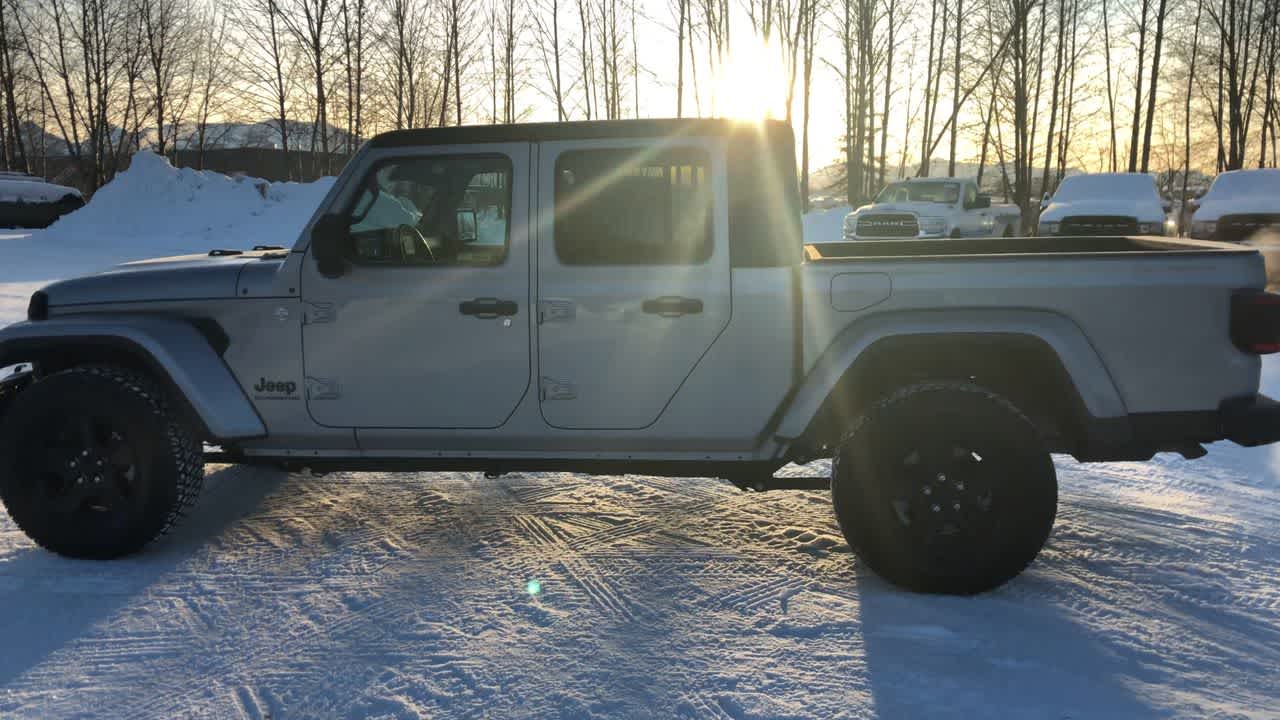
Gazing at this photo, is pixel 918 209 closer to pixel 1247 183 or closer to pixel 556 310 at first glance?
pixel 1247 183

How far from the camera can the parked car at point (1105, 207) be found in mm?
15414

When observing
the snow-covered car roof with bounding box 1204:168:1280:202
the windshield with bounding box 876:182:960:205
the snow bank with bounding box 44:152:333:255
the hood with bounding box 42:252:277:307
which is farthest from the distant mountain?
the hood with bounding box 42:252:277:307

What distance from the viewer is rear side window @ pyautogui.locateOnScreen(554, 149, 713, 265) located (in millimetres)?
3818

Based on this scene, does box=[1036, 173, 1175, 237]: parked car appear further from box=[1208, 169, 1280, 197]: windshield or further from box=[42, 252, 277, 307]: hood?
box=[42, 252, 277, 307]: hood

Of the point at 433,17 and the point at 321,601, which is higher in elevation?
the point at 433,17

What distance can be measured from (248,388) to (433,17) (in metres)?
33.9

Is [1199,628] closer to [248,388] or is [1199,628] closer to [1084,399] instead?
[1084,399]

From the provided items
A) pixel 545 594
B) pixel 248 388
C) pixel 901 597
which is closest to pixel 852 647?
pixel 901 597

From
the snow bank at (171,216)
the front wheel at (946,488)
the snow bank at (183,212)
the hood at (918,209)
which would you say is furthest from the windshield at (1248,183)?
the snow bank at (183,212)

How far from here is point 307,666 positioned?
10.1ft

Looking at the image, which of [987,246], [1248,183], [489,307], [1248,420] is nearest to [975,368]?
[1248,420]

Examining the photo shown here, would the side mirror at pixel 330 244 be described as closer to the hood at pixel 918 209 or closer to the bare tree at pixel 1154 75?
the hood at pixel 918 209

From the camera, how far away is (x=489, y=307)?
3838 millimetres

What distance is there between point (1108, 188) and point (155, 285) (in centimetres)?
1711
